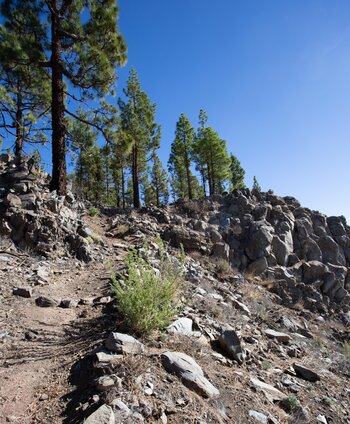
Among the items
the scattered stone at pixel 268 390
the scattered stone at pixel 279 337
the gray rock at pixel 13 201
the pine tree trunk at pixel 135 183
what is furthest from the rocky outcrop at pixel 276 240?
the scattered stone at pixel 268 390

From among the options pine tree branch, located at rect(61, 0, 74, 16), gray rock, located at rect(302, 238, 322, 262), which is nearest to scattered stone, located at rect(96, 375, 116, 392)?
pine tree branch, located at rect(61, 0, 74, 16)

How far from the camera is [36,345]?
3855 millimetres

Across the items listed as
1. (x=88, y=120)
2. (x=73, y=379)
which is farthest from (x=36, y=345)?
(x=88, y=120)

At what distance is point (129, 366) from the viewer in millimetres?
2998

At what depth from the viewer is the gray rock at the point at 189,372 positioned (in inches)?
122

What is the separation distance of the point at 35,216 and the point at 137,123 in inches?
694

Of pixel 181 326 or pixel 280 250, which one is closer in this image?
pixel 181 326

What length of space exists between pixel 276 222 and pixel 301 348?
13.3 meters

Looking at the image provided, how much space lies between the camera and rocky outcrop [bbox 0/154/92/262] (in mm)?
7398

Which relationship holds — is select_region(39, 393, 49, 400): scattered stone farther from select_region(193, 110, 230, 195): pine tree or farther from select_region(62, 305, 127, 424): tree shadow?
select_region(193, 110, 230, 195): pine tree

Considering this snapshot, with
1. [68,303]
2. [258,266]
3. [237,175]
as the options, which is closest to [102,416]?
[68,303]

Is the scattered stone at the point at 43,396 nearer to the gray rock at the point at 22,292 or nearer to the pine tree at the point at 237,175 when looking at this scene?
the gray rock at the point at 22,292

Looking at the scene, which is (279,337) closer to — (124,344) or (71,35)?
(124,344)

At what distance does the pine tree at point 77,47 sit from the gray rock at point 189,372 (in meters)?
8.92
